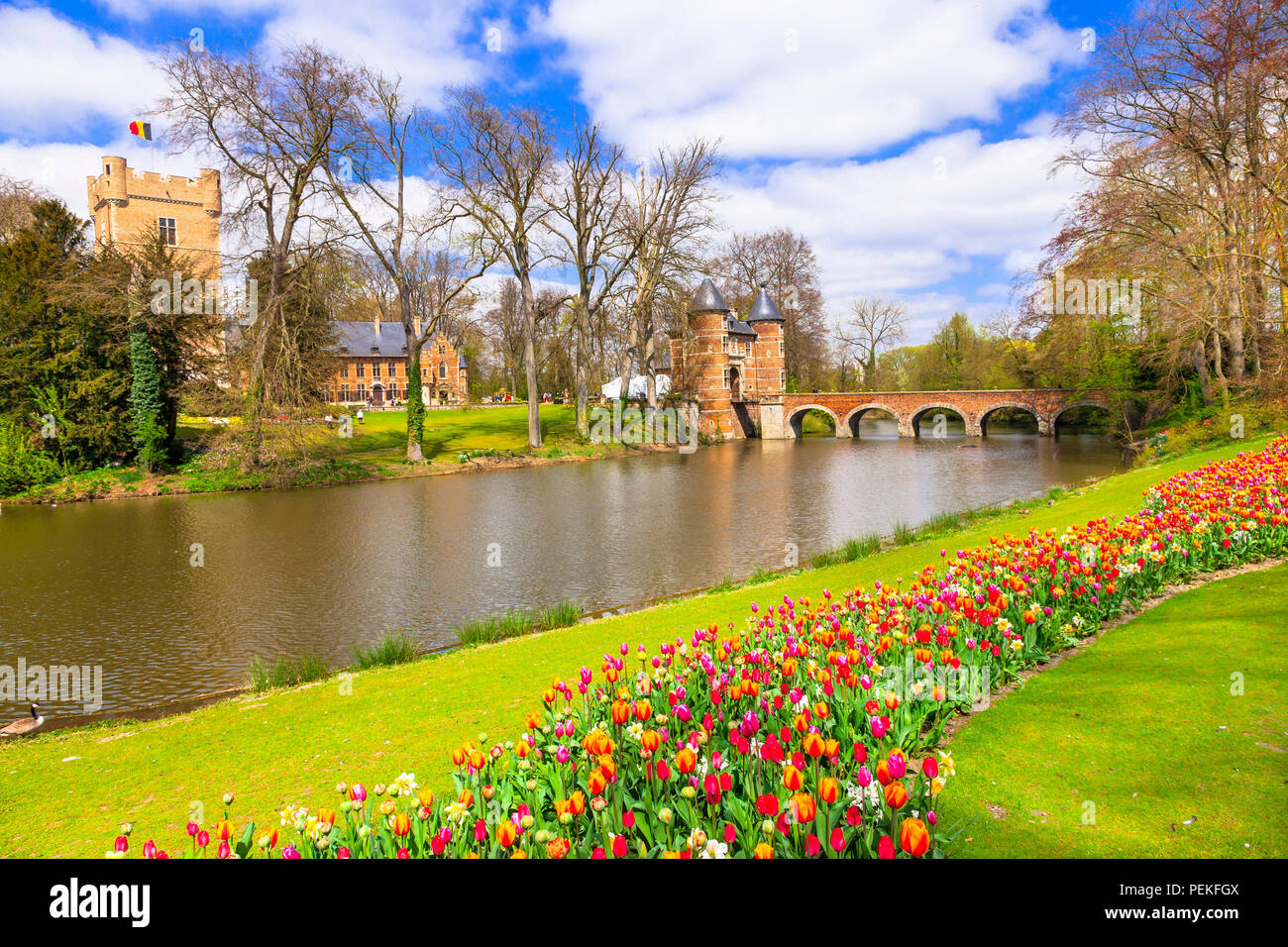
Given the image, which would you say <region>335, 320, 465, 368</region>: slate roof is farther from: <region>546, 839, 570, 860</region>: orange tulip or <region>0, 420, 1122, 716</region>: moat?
<region>546, 839, 570, 860</region>: orange tulip

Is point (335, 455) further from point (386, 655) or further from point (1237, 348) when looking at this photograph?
point (1237, 348)

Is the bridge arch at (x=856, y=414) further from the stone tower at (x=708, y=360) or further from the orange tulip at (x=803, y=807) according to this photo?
the orange tulip at (x=803, y=807)

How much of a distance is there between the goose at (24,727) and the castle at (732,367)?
1654 inches

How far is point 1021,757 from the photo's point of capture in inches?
136

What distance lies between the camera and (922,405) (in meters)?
51.7

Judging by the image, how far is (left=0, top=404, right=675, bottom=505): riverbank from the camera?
2459 cm

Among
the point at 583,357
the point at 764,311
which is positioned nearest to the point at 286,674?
the point at 583,357

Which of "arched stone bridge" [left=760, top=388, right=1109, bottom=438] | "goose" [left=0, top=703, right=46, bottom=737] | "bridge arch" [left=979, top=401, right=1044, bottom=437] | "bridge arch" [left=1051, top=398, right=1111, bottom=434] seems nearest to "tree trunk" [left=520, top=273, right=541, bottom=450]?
"arched stone bridge" [left=760, top=388, right=1109, bottom=438]

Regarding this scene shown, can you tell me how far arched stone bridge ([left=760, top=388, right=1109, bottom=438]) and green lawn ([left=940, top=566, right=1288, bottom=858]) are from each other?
4309 centimetres

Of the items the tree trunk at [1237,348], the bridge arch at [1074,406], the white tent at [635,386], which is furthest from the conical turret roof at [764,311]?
the tree trunk at [1237,348]

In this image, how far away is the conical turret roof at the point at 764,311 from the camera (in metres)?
56.9
